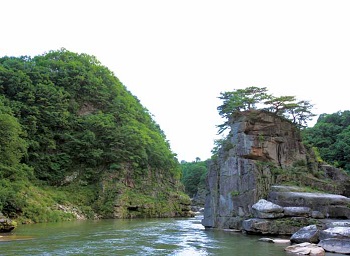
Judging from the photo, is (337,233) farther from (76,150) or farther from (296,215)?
(76,150)

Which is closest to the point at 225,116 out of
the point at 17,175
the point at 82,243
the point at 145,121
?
the point at 82,243

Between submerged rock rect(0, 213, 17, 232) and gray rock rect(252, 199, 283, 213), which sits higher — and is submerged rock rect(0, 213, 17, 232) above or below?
below

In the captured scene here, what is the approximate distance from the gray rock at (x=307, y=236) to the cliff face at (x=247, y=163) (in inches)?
271

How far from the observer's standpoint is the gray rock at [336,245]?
17.0 meters

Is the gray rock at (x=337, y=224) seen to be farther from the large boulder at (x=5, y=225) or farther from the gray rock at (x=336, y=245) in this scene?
the large boulder at (x=5, y=225)

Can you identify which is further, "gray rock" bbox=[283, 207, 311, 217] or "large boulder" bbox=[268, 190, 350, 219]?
"large boulder" bbox=[268, 190, 350, 219]

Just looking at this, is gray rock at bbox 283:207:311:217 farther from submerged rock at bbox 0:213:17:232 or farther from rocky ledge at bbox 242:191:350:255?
submerged rock at bbox 0:213:17:232

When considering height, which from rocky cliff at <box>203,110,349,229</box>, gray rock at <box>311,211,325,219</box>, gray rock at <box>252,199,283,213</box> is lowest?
gray rock at <box>311,211,325,219</box>

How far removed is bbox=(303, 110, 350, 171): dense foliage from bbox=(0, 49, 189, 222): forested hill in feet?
71.7

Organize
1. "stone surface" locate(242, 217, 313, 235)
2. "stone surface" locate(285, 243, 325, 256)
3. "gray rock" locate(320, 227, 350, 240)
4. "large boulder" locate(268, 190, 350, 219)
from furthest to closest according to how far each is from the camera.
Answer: "large boulder" locate(268, 190, 350, 219)
"stone surface" locate(242, 217, 313, 235)
"gray rock" locate(320, 227, 350, 240)
"stone surface" locate(285, 243, 325, 256)

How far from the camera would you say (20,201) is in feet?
122

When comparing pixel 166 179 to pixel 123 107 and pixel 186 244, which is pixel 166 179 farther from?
pixel 186 244

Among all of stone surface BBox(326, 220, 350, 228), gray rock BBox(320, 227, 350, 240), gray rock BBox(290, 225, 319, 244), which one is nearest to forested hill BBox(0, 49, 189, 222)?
gray rock BBox(290, 225, 319, 244)

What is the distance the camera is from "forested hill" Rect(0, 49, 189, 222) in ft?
151
